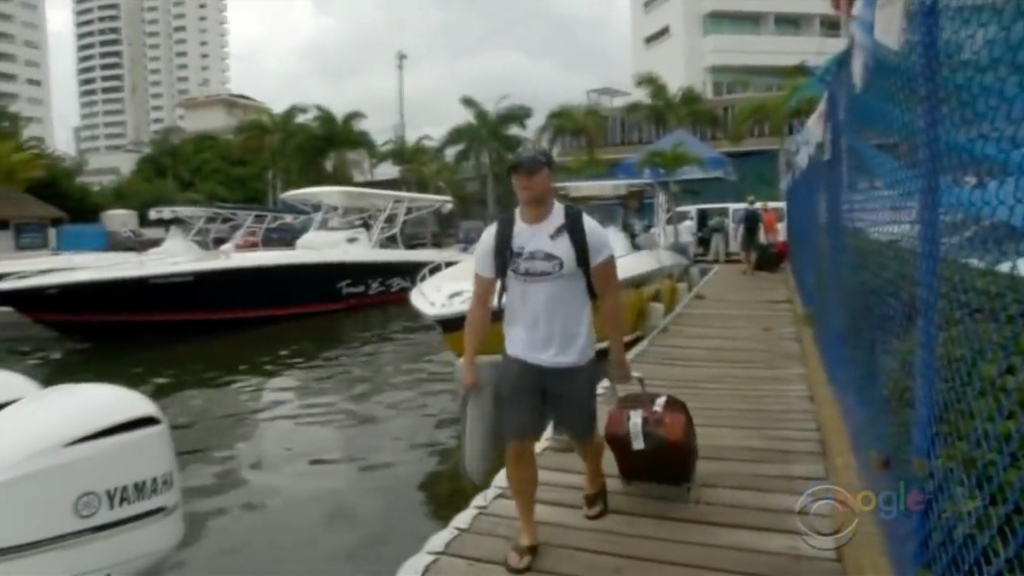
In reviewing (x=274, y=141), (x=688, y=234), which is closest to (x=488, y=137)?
(x=274, y=141)

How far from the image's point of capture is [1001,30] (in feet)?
6.69

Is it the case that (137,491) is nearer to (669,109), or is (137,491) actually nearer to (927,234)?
(927,234)

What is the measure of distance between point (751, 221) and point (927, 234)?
51.7 ft

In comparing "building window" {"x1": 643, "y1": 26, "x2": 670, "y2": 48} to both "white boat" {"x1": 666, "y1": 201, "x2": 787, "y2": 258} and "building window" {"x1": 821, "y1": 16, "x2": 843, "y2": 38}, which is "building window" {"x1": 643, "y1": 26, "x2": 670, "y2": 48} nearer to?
"building window" {"x1": 821, "y1": 16, "x2": 843, "y2": 38}

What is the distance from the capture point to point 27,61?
104m

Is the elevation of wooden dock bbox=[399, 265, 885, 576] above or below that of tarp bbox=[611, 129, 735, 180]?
below

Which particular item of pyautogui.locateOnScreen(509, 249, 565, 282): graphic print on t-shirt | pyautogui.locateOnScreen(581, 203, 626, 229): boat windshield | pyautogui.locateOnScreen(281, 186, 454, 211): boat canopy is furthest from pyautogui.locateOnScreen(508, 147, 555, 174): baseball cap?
pyautogui.locateOnScreen(281, 186, 454, 211): boat canopy

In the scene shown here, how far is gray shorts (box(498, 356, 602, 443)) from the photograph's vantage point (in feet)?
12.8

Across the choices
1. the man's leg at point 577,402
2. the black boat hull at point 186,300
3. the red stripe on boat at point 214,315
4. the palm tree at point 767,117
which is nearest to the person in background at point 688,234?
the palm tree at point 767,117

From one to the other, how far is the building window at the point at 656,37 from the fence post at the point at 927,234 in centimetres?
5747

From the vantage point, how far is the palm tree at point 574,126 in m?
43.8

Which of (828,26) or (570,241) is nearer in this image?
(570,241)

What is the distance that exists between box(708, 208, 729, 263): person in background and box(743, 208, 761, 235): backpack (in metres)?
4.69

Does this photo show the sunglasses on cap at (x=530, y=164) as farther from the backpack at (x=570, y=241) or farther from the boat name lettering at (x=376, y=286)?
the boat name lettering at (x=376, y=286)
